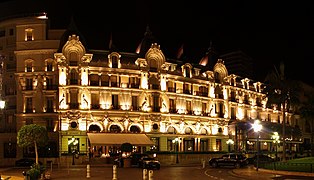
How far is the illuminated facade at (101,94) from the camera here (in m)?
69.6

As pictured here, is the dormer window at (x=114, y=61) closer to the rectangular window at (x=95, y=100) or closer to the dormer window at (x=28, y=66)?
the rectangular window at (x=95, y=100)

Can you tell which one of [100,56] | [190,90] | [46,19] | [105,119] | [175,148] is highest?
[46,19]

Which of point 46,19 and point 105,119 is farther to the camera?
point 46,19

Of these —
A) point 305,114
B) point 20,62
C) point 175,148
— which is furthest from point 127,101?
point 305,114

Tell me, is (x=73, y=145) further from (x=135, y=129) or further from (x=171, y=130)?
(x=171, y=130)

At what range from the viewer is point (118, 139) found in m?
68.7

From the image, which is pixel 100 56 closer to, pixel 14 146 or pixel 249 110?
pixel 14 146

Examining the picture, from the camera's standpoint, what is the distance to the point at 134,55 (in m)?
76.4

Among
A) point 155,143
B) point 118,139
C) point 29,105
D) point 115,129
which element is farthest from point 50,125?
point 155,143

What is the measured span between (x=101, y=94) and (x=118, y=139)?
7507mm

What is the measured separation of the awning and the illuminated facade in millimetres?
954

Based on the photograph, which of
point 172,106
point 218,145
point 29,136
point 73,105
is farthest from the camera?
point 218,145

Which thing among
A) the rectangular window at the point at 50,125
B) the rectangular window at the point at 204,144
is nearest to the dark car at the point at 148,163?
the rectangular window at the point at 50,125

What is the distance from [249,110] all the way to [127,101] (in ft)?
105
